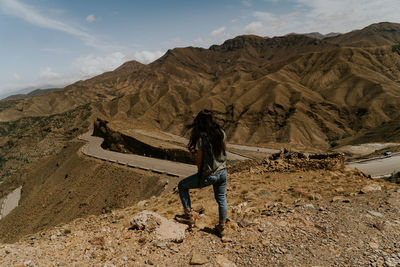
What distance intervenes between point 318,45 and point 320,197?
22807 cm

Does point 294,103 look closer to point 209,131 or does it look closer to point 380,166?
point 380,166

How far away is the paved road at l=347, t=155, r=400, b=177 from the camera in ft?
75.6

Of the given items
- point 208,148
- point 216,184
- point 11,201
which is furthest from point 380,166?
point 11,201

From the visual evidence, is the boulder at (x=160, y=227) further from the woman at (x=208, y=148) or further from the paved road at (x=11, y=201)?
the paved road at (x=11, y=201)

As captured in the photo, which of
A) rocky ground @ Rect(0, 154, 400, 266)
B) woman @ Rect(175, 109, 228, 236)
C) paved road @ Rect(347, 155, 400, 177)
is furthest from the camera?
paved road @ Rect(347, 155, 400, 177)

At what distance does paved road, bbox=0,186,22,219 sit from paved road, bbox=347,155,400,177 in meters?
44.9

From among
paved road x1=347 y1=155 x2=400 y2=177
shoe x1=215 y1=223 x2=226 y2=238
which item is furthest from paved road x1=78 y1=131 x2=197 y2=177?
paved road x1=347 y1=155 x2=400 y2=177

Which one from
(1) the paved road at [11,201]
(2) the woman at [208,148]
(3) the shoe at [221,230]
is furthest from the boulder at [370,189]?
(1) the paved road at [11,201]

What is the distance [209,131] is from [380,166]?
1139 inches

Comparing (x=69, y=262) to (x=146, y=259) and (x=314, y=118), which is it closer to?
(x=146, y=259)

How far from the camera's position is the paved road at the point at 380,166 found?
75.6 ft

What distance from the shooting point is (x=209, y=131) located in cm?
375

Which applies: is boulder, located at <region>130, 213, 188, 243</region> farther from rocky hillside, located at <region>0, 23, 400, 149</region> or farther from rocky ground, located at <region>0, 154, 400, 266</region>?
rocky hillside, located at <region>0, 23, 400, 149</region>

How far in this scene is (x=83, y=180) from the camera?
23172 mm
